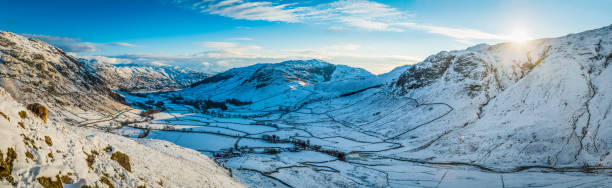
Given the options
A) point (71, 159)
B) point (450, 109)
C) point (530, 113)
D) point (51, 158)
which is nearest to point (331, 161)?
point (530, 113)

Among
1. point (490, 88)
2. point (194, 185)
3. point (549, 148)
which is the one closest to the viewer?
point (194, 185)

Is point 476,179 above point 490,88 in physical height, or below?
below

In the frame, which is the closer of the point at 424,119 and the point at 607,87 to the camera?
the point at 607,87

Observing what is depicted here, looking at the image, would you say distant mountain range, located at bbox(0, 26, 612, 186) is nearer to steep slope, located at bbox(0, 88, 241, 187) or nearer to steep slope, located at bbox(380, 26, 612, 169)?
steep slope, located at bbox(0, 88, 241, 187)

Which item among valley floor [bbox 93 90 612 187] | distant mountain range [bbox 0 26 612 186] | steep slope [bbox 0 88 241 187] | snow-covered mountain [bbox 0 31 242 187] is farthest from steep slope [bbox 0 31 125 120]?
steep slope [bbox 0 88 241 187]

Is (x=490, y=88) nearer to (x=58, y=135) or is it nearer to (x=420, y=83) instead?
(x=420, y=83)

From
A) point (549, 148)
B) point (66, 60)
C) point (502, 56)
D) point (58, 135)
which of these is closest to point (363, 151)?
point (549, 148)
